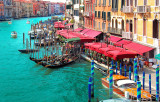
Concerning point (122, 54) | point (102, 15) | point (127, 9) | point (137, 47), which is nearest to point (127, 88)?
point (122, 54)

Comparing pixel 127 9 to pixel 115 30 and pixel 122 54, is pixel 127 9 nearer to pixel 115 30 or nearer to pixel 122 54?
pixel 115 30

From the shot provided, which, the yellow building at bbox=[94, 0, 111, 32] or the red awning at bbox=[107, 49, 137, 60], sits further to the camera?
the yellow building at bbox=[94, 0, 111, 32]

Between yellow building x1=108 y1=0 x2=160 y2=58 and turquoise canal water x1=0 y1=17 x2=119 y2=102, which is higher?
yellow building x1=108 y1=0 x2=160 y2=58

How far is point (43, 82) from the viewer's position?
23062mm

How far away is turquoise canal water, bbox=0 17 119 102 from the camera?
63.7 ft

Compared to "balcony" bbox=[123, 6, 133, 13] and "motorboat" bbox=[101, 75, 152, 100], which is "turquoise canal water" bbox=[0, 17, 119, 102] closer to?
"motorboat" bbox=[101, 75, 152, 100]

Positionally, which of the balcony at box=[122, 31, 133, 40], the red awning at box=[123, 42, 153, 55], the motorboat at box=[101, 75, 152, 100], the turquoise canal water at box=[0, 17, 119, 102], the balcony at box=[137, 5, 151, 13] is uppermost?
the balcony at box=[137, 5, 151, 13]

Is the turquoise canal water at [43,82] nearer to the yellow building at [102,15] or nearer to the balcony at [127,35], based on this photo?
the balcony at [127,35]

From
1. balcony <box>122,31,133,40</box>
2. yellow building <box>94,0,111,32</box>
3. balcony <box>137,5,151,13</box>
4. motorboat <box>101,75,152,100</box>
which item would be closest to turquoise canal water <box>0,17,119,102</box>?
motorboat <box>101,75,152,100</box>

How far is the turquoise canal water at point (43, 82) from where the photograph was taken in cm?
1942

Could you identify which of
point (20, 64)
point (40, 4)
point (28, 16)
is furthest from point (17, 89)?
point (40, 4)

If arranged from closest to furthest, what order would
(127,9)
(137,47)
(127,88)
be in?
(127,88), (137,47), (127,9)

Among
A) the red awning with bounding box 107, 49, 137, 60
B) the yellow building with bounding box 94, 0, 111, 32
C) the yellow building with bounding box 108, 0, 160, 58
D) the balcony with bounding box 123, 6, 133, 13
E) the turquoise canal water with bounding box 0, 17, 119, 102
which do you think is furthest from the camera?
the yellow building with bounding box 94, 0, 111, 32

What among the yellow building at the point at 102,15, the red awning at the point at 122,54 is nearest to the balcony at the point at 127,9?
the red awning at the point at 122,54
